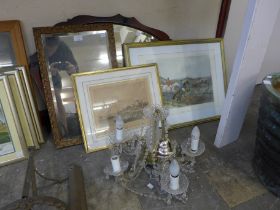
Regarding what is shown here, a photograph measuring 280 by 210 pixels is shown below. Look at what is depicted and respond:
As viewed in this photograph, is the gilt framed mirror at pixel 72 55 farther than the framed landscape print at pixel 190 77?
No

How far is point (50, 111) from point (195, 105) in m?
0.78

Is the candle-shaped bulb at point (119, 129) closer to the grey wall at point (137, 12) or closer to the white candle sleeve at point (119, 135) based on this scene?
the white candle sleeve at point (119, 135)

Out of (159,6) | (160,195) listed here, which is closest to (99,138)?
(160,195)

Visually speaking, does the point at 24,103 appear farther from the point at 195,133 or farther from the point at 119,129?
the point at 195,133

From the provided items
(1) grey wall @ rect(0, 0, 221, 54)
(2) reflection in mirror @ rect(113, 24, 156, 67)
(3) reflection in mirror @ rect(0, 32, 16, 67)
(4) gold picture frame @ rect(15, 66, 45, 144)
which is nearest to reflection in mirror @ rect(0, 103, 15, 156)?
(4) gold picture frame @ rect(15, 66, 45, 144)


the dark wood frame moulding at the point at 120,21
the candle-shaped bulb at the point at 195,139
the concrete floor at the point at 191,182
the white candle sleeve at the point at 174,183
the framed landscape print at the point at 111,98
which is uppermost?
the dark wood frame moulding at the point at 120,21

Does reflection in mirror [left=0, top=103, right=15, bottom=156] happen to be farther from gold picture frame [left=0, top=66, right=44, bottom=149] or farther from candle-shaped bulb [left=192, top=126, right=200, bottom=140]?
candle-shaped bulb [left=192, top=126, right=200, bottom=140]

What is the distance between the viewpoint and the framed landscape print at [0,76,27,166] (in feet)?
3.50

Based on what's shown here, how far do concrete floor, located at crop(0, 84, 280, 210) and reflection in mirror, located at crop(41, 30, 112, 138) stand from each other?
0.16m

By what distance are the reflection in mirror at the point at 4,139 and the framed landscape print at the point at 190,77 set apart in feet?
2.41

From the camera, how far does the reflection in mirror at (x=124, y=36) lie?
4.18 feet

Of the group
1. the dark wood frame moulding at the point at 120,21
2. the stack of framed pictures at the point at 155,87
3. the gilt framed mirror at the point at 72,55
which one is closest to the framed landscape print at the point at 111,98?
the stack of framed pictures at the point at 155,87

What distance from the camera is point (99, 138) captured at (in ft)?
3.88

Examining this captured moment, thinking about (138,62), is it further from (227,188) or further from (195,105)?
(227,188)
